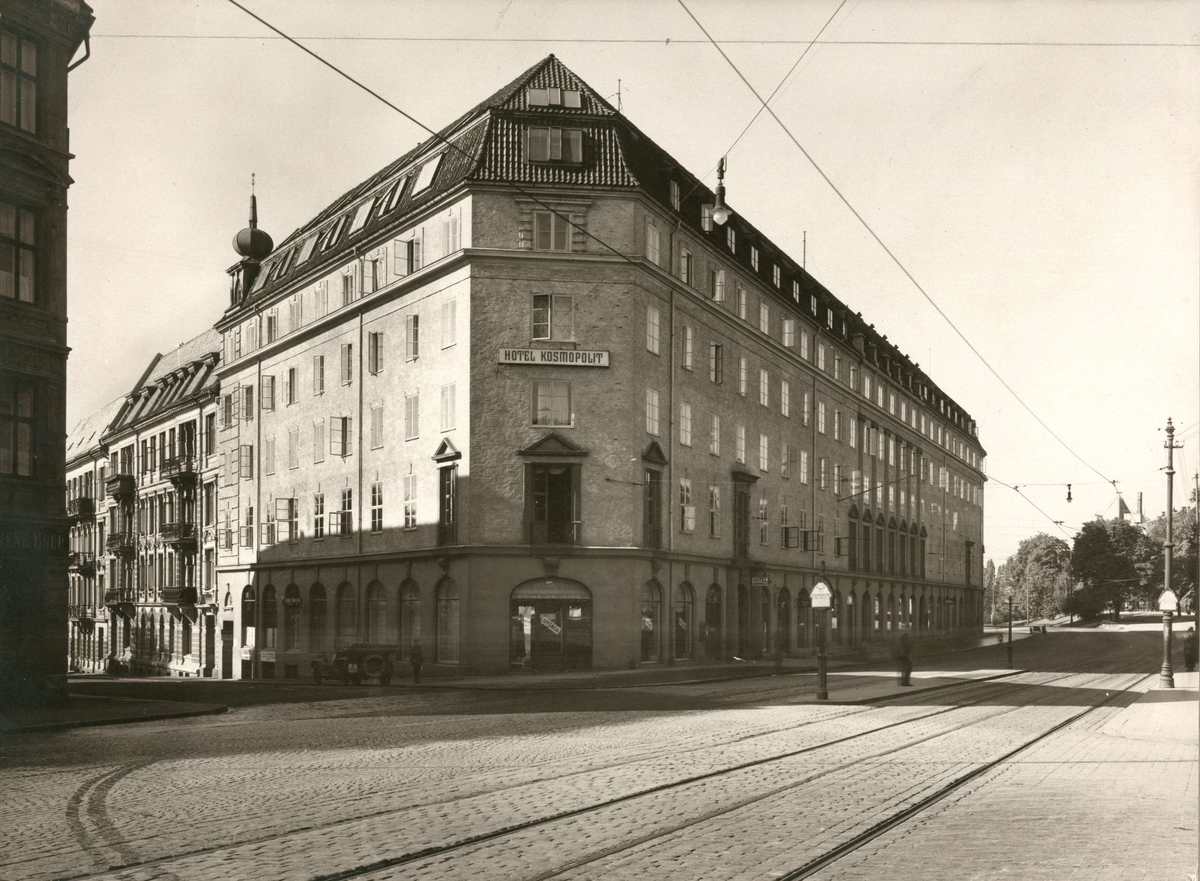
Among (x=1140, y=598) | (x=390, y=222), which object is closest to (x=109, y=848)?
(x=390, y=222)

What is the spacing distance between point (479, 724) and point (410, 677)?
61.1ft

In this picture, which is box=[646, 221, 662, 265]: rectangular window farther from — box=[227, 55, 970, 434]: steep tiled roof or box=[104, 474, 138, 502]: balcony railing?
box=[104, 474, 138, 502]: balcony railing

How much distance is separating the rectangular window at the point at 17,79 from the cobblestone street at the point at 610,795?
38.5 ft

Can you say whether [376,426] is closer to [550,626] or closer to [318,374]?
[318,374]

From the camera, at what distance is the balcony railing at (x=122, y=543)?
66.9m

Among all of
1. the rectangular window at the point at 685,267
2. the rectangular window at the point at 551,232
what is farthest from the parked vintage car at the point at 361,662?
the rectangular window at the point at 685,267

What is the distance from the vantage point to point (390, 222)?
43.4 meters

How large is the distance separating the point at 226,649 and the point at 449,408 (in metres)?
23.1

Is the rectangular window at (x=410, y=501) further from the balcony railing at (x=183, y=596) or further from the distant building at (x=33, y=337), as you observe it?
the balcony railing at (x=183, y=596)

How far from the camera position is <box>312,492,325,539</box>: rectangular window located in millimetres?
48125

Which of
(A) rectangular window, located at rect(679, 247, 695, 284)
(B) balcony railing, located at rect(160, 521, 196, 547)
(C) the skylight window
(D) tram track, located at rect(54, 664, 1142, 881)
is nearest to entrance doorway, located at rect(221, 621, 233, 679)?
(B) balcony railing, located at rect(160, 521, 196, 547)

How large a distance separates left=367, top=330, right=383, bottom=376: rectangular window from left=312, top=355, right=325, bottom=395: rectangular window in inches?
186

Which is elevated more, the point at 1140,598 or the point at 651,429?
the point at 651,429

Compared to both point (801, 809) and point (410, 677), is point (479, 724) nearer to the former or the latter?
point (801, 809)
